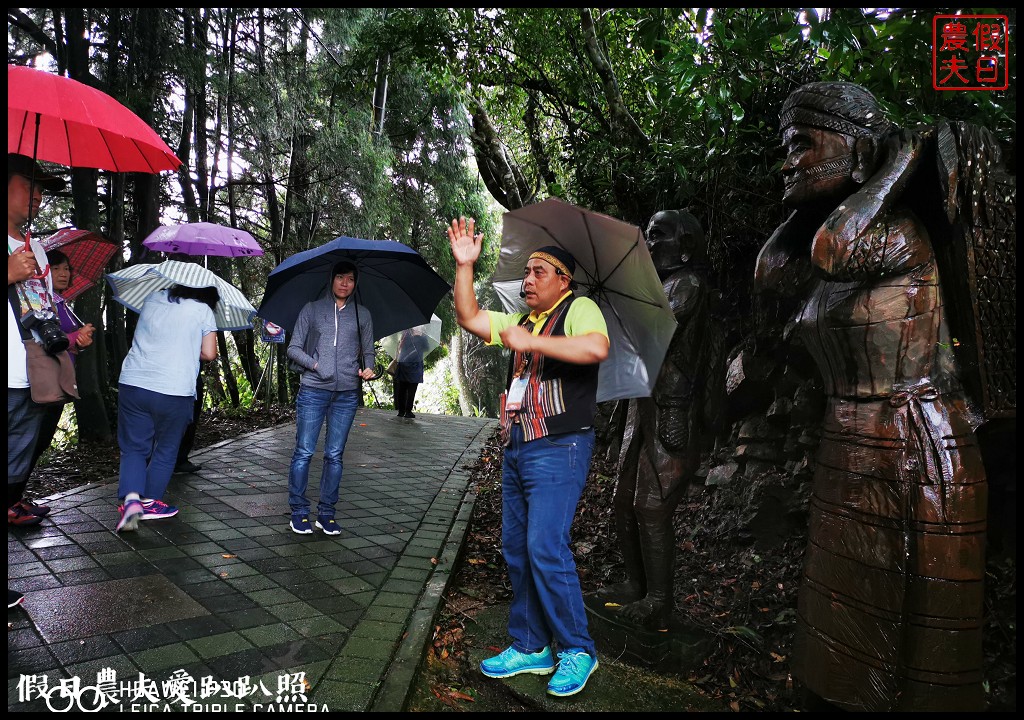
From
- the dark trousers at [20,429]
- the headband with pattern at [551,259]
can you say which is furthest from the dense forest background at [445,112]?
the dark trousers at [20,429]

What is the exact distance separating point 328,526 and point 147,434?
155 cm

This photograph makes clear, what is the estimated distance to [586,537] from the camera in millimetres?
5836

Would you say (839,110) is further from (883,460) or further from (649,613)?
(649,613)

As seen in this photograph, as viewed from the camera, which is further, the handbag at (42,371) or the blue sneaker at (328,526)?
the blue sneaker at (328,526)

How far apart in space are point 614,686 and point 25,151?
4683 mm

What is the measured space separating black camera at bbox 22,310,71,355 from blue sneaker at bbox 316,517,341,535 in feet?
7.73

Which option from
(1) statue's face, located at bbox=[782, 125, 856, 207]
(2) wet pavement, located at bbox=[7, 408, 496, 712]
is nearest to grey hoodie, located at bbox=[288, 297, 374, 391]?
(2) wet pavement, located at bbox=[7, 408, 496, 712]

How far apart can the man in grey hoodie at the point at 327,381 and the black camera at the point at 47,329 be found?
164 cm

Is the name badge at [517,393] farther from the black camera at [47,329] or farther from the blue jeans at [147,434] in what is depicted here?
the blue jeans at [147,434]

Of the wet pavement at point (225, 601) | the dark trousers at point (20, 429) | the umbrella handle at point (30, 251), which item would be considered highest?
the umbrella handle at point (30, 251)

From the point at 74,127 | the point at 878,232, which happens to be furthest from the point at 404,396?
the point at 878,232

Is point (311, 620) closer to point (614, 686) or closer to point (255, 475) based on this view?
point (614, 686)

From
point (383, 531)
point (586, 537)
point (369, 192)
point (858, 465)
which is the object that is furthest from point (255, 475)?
point (369, 192)

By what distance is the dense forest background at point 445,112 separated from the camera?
4234 mm
